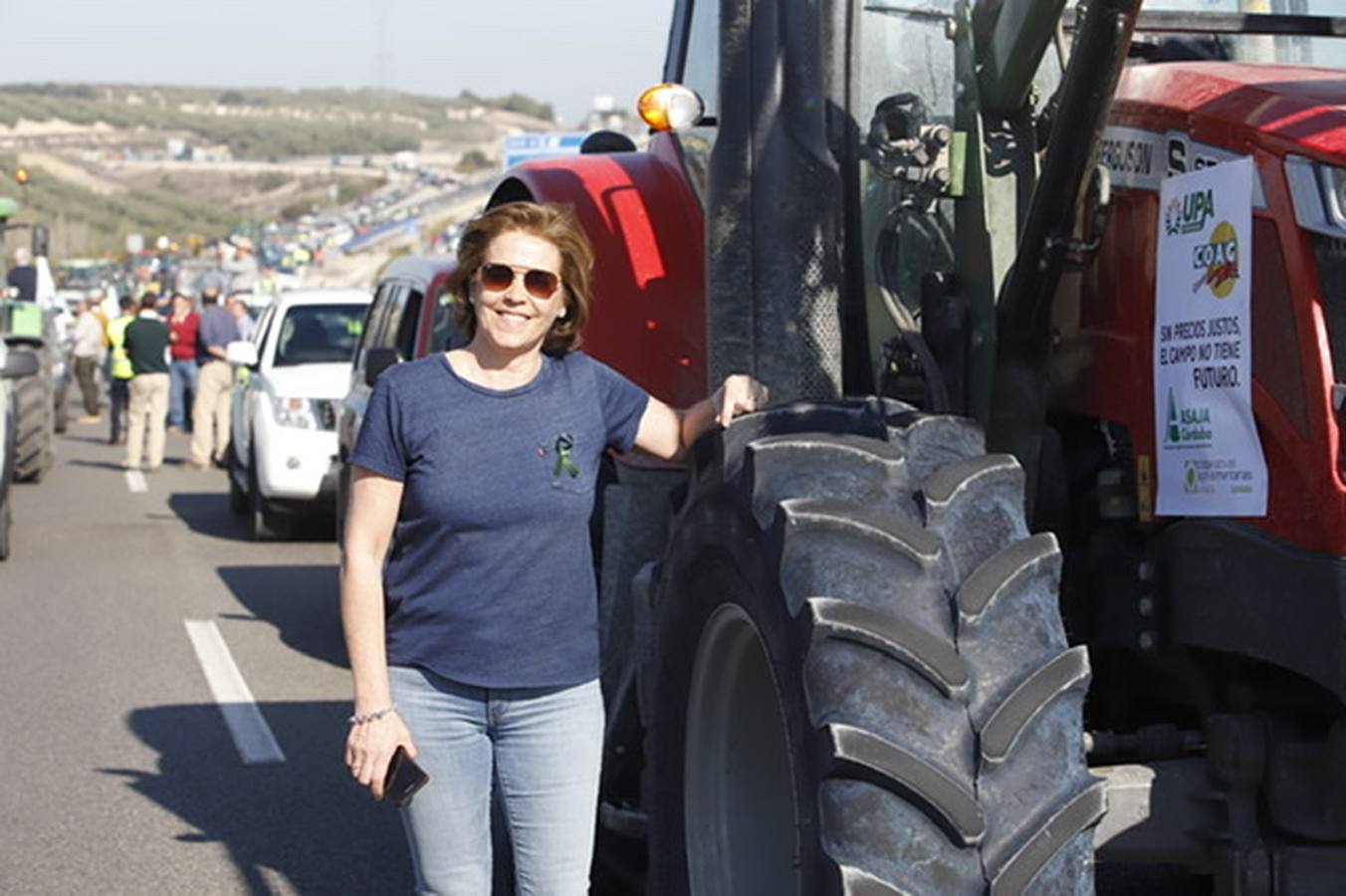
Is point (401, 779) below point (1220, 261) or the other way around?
below

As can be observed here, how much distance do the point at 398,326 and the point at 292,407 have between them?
4.25 m

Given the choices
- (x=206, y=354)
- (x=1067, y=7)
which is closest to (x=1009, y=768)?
(x=1067, y=7)

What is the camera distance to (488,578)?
4355 mm

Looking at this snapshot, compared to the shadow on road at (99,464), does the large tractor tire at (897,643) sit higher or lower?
higher

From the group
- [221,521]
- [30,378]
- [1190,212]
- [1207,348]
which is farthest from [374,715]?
[30,378]

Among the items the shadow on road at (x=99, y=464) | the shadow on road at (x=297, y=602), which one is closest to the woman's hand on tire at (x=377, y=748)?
the shadow on road at (x=297, y=602)

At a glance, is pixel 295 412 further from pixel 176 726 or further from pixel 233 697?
pixel 176 726

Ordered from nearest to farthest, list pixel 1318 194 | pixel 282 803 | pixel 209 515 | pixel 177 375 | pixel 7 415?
pixel 1318 194
pixel 282 803
pixel 7 415
pixel 209 515
pixel 177 375

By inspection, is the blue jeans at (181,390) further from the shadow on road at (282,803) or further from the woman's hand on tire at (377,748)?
the woman's hand on tire at (377,748)

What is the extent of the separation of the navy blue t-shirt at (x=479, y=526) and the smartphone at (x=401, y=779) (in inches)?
7.8

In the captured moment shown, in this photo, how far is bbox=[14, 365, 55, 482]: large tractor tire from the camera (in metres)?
20.3

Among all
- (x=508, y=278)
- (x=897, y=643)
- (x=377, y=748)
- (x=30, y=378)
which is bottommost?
(x=30, y=378)

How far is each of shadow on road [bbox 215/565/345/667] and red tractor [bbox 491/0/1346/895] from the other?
6029 millimetres

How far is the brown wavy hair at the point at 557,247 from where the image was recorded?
4.44m
